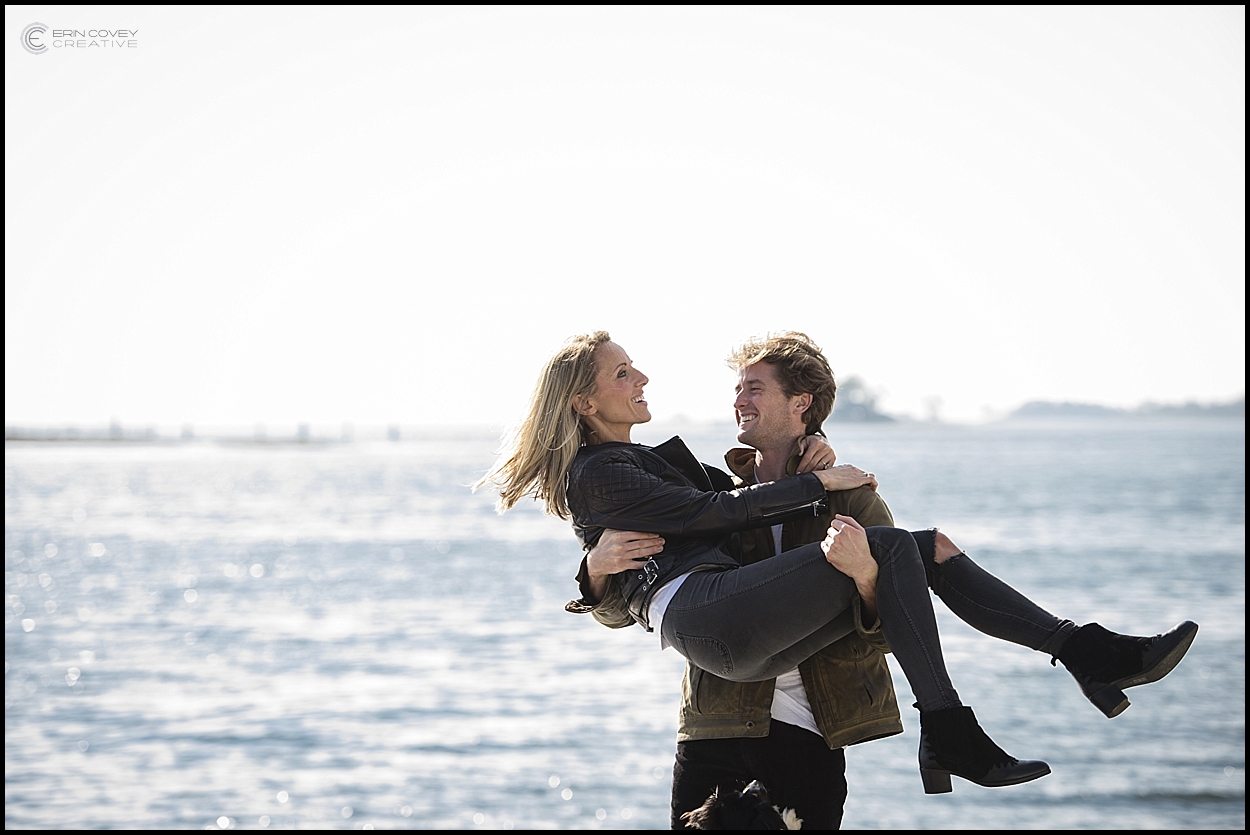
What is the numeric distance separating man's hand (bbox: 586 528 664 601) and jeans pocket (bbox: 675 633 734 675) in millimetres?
290

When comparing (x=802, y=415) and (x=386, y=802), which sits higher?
(x=802, y=415)

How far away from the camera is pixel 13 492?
218 feet

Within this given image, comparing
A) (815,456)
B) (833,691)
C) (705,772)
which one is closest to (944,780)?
(833,691)

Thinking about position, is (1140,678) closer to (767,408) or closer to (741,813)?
(741,813)

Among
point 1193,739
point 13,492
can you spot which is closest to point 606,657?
point 1193,739

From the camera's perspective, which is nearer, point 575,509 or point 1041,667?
point 575,509

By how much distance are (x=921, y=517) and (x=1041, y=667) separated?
23.8 m

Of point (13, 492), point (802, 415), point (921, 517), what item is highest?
point (802, 415)

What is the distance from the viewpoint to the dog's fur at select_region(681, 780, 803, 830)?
123 inches

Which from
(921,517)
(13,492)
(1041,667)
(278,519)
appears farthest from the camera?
(13,492)

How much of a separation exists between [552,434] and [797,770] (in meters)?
1.35

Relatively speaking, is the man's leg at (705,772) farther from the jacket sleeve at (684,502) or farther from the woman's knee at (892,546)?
the woman's knee at (892,546)

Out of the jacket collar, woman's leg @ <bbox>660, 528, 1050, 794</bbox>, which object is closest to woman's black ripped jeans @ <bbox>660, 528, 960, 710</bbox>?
woman's leg @ <bbox>660, 528, 1050, 794</bbox>

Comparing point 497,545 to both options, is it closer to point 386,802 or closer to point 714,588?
point 386,802
